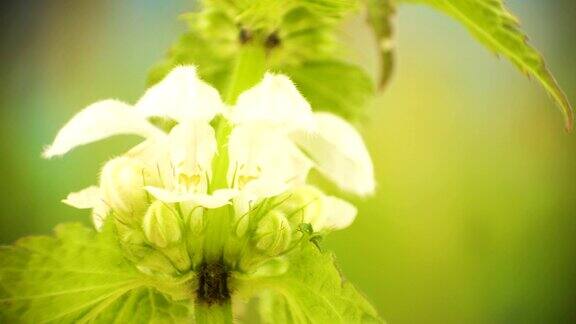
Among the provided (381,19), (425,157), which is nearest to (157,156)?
(381,19)

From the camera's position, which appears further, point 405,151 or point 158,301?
point 405,151

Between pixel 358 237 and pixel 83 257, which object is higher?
pixel 358 237

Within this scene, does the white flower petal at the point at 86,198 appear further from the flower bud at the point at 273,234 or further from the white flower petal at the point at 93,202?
the flower bud at the point at 273,234

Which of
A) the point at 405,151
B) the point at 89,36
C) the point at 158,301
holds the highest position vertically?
the point at 89,36

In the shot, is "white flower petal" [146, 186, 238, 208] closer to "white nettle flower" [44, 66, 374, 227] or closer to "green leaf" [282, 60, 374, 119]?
"white nettle flower" [44, 66, 374, 227]

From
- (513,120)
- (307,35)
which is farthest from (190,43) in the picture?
(513,120)

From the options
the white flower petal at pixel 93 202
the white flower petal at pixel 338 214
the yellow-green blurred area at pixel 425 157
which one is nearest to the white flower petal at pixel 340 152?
the white flower petal at pixel 338 214

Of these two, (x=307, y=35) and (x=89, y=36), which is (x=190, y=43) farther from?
(x=89, y=36)

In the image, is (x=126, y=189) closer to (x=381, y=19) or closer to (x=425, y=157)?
(x=381, y=19)
